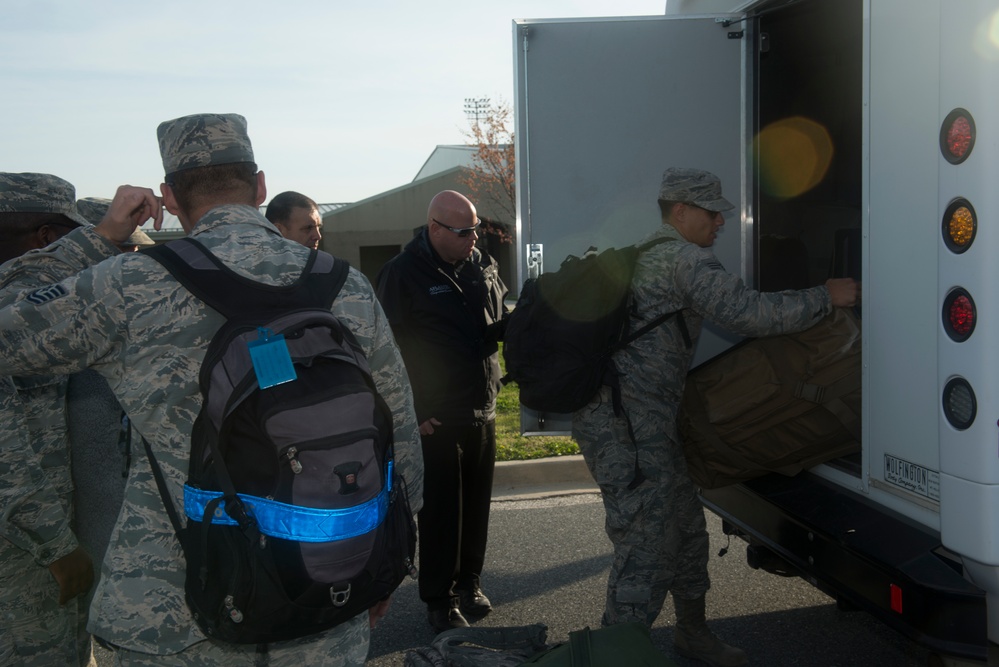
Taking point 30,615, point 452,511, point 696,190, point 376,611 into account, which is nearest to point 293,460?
point 376,611

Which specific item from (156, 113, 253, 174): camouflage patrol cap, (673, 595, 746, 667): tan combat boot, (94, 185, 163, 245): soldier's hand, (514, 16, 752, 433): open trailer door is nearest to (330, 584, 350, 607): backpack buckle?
(156, 113, 253, 174): camouflage patrol cap

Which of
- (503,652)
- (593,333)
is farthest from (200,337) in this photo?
(593,333)

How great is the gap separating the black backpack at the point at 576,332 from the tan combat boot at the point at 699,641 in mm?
994

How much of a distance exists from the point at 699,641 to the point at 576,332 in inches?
56.7

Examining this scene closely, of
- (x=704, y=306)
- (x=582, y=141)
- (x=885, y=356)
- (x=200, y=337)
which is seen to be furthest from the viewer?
(x=582, y=141)

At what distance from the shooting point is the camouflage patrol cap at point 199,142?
77.8 inches

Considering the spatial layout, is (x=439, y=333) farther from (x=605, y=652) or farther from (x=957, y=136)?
(x=957, y=136)

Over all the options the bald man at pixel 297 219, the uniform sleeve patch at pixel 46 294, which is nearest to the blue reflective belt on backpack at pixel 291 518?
the uniform sleeve patch at pixel 46 294

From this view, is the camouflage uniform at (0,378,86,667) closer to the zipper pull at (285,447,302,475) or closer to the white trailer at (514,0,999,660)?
the zipper pull at (285,447,302,475)

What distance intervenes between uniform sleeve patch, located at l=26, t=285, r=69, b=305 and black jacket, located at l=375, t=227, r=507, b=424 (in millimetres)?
2257

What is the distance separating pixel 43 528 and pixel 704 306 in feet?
7.24

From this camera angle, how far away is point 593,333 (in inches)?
125

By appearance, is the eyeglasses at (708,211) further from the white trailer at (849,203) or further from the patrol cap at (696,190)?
the white trailer at (849,203)

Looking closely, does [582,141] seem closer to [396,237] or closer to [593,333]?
[593,333]
